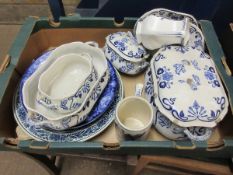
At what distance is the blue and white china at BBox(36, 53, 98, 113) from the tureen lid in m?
0.07

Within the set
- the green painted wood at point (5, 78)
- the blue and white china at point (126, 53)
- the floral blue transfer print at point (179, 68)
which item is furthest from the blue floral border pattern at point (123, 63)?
the green painted wood at point (5, 78)

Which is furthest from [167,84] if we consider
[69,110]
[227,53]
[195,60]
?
[227,53]

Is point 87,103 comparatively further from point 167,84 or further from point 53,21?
point 53,21

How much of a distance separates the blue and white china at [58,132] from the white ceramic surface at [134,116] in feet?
0.09

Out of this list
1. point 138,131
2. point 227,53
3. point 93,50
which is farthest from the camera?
point 227,53

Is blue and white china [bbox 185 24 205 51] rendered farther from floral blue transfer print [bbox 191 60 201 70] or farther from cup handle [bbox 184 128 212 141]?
cup handle [bbox 184 128 212 141]

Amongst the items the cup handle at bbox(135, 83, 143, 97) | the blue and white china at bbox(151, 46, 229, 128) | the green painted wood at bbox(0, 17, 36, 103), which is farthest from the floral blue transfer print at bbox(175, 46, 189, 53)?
the green painted wood at bbox(0, 17, 36, 103)

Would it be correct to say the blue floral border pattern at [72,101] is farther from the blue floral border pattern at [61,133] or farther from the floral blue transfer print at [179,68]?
the floral blue transfer print at [179,68]

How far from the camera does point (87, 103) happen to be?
1.63 feet

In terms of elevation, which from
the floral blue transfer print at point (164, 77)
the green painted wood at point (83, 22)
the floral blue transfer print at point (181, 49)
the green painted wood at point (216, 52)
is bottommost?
the green painted wood at point (216, 52)

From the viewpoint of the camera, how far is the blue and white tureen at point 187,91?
0.46 m

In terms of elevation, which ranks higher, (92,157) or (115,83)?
(115,83)

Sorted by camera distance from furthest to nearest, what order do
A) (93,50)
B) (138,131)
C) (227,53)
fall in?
(227,53) < (93,50) < (138,131)

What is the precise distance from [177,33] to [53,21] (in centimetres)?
31
